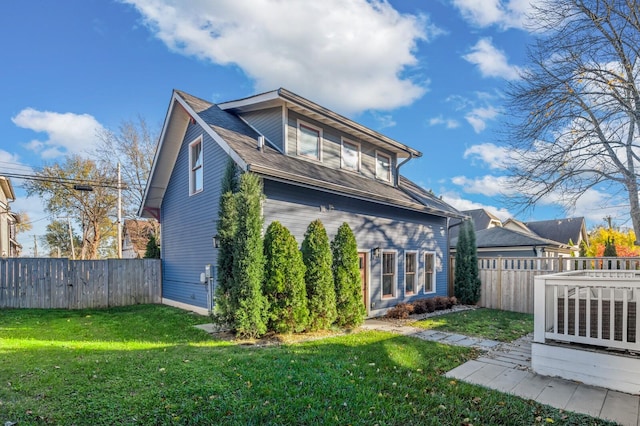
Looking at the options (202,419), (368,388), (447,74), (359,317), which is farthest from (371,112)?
(202,419)

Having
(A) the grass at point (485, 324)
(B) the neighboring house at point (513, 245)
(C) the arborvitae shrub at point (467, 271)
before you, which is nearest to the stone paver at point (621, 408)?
(A) the grass at point (485, 324)

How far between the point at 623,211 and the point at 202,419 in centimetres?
955

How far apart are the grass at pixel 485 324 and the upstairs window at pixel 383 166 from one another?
517cm

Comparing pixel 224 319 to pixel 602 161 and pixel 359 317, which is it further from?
pixel 602 161

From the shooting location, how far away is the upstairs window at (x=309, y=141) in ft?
32.2

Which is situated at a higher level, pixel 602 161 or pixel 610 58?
pixel 610 58

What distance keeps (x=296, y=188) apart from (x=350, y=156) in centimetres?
347

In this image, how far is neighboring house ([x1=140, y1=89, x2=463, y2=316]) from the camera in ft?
28.1

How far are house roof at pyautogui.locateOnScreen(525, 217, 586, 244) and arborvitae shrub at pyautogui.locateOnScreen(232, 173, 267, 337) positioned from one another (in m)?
27.6

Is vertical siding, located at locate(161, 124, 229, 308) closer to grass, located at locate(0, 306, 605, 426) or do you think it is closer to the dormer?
the dormer

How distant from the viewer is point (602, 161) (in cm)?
791

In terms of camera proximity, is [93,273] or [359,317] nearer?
[359,317]

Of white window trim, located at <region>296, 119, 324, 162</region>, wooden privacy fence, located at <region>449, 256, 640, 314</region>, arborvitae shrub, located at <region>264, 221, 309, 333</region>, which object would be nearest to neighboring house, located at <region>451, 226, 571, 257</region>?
wooden privacy fence, located at <region>449, 256, 640, 314</region>

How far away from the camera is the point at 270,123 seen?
32.2 feet
